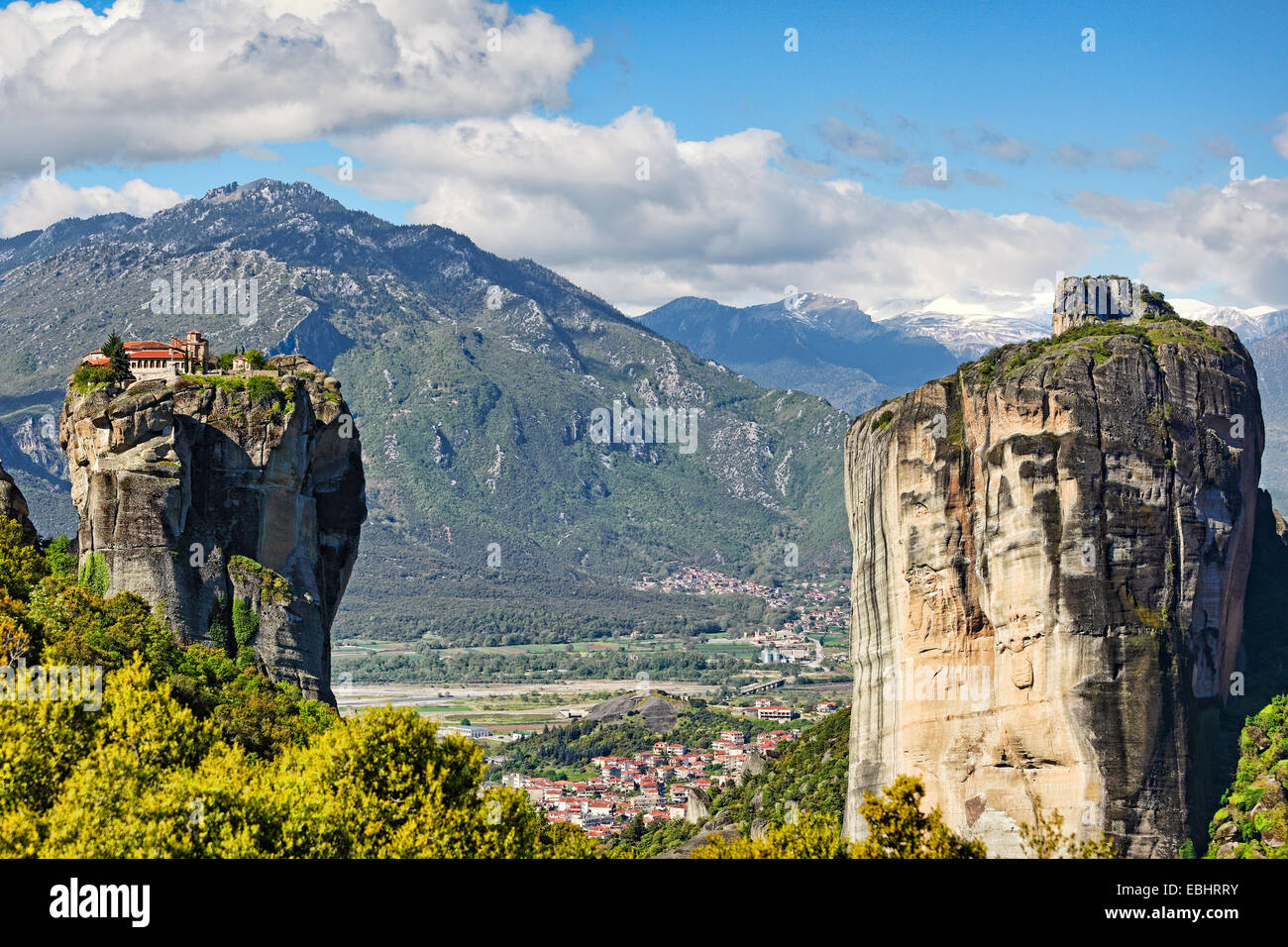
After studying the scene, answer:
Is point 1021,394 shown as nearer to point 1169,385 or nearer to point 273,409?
point 1169,385

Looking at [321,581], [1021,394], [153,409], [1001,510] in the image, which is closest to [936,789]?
[1001,510]

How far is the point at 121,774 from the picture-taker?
3919 cm

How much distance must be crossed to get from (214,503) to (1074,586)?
41.7m

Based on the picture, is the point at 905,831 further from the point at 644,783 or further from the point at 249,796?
the point at 644,783

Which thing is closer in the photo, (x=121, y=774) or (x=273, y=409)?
(x=121, y=774)

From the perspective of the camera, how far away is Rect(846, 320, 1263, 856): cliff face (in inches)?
2339

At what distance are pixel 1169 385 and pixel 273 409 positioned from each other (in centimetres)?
4320

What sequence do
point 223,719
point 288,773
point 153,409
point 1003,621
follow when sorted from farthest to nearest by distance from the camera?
point 153,409 < point 1003,621 < point 223,719 < point 288,773

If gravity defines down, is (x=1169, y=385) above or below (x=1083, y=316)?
below

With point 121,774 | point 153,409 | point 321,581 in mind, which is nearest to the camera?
point 121,774

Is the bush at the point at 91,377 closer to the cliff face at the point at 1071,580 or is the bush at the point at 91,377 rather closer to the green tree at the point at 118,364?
the green tree at the point at 118,364

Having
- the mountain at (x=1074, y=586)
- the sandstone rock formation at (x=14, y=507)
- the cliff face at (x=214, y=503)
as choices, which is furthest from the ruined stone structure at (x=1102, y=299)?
the sandstone rock formation at (x=14, y=507)

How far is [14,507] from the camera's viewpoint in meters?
77.8

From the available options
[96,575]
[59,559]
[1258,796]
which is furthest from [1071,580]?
[59,559]
